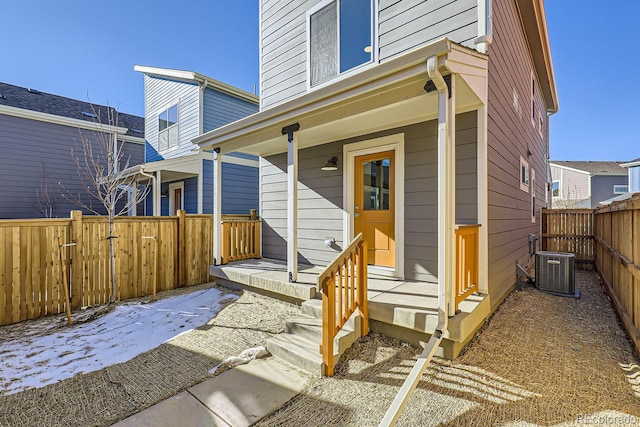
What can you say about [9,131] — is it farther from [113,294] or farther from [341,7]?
[341,7]

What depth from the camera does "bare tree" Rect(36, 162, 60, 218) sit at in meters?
9.70

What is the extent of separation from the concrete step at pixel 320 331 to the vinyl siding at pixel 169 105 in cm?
749

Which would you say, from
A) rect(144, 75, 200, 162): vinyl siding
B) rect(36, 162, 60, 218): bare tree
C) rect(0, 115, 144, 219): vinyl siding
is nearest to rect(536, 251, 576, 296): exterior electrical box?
rect(144, 75, 200, 162): vinyl siding

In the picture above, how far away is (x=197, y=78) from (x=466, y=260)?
8698 millimetres

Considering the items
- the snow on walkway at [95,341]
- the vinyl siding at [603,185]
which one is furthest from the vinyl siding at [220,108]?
the vinyl siding at [603,185]

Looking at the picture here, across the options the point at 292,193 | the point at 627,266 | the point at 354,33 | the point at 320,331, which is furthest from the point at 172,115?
the point at 627,266

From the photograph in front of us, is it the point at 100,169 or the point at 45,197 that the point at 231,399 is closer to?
the point at 100,169

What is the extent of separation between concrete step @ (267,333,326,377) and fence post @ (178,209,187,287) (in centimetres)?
373

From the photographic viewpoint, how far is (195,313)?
442 cm

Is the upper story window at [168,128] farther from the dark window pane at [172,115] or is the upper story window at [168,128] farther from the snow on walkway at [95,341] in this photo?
the snow on walkway at [95,341]

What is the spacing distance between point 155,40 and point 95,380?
11.6 metres

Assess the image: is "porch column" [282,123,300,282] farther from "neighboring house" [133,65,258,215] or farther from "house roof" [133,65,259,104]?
"house roof" [133,65,259,104]

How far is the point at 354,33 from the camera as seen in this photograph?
4.94 meters

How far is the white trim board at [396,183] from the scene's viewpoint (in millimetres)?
4305
